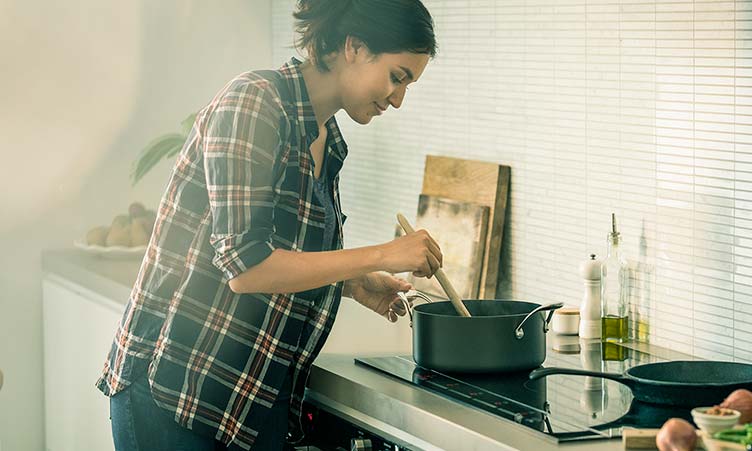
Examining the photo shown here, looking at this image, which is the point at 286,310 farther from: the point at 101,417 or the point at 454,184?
the point at 101,417

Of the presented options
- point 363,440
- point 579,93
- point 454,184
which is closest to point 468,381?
point 363,440

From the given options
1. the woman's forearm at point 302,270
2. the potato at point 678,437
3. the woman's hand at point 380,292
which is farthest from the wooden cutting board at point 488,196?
the potato at point 678,437

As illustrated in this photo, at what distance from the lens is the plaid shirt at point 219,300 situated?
161 cm

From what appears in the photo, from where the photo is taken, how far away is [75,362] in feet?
9.80

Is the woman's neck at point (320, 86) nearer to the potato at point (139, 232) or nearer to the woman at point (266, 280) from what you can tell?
the woman at point (266, 280)

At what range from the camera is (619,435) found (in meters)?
1.40

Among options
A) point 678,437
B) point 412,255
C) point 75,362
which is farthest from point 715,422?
point 75,362

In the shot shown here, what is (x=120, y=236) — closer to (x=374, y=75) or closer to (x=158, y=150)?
(x=158, y=150)

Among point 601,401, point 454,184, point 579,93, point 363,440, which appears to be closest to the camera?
point 601,401

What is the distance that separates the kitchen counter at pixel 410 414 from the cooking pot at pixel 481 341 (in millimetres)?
76

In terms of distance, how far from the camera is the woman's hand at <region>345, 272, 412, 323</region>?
1960 mm

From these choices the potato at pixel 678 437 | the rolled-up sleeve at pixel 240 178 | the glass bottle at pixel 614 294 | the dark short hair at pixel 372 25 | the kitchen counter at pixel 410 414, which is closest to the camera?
→ the potato at pixel 678 437

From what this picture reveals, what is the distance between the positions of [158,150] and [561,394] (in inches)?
72.3

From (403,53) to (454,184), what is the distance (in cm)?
87
